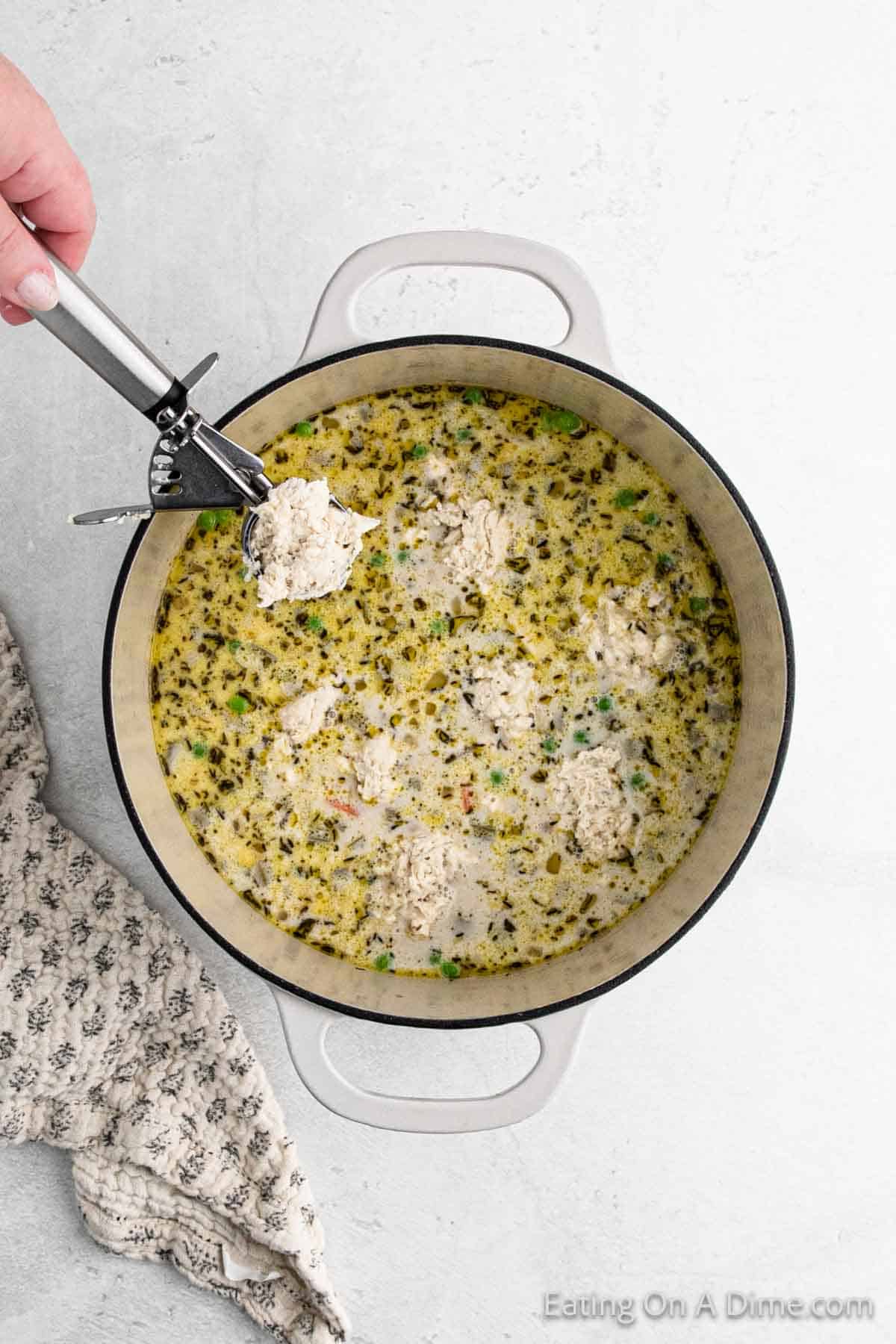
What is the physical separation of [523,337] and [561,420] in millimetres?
196

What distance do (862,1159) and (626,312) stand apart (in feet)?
5.99

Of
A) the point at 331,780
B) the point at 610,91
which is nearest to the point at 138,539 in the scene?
the point at 331,780

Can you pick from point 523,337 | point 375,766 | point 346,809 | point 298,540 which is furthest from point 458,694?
point 523,337

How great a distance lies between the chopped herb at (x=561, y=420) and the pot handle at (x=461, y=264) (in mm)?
270

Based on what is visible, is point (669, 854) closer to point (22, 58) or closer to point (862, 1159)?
point (862, 1159)

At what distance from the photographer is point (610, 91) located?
7.08 feet

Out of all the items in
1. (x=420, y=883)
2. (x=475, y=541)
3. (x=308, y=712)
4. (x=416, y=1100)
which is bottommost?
(x=416, y=1100)

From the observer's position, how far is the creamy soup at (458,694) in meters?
2.09

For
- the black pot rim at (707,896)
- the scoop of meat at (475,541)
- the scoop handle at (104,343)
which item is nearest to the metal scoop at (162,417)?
the scoop handle at (104,343)

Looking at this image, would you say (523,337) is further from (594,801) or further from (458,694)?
(594,801)

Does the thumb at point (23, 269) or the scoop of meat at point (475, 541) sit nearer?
the thumb at point (23, 269)

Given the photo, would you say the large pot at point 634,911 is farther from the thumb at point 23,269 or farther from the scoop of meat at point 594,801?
the thumb at point 23,269

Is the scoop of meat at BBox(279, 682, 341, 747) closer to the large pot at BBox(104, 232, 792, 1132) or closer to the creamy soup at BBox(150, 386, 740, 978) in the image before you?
the creamy soup at BBox(150, 386, 740, 978)

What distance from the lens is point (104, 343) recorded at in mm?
1434
